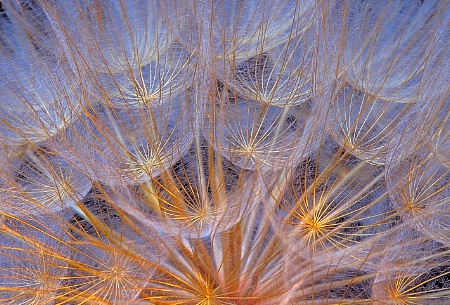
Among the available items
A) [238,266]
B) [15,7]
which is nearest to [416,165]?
[238,266]

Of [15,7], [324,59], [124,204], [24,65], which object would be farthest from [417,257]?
[15,7]

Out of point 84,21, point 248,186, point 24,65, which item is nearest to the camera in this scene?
point 248,186

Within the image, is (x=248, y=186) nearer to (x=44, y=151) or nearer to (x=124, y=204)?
(x=124, y=204)

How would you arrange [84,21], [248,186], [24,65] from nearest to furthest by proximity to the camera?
[248,186] < [84,21] < [24,65]

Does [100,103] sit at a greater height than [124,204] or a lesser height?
greater

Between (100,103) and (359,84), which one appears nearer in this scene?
(100,103)

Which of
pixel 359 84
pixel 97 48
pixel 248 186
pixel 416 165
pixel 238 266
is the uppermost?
pixel 359 84
